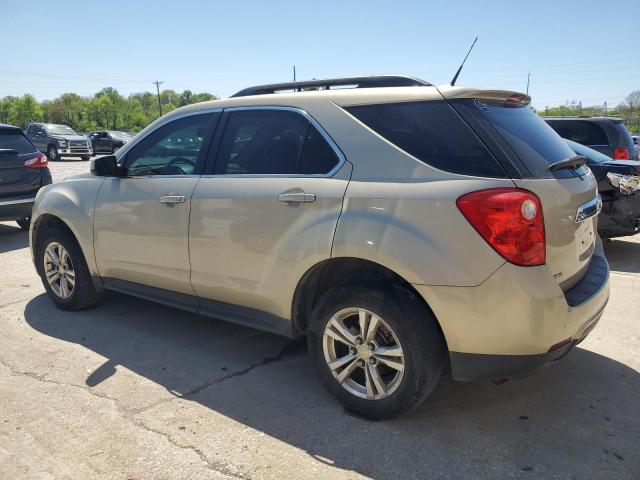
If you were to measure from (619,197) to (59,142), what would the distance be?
27004mm

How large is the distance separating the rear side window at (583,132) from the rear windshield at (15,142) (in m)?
8.69

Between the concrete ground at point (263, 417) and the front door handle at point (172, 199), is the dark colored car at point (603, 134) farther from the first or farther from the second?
the front door handle at point (172, 199)

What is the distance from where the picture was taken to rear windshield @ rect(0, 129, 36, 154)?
8203 millimetres

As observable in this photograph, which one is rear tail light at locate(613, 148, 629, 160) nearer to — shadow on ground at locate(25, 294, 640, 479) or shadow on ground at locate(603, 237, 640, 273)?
shadow on ground at locate(603, 237, 640, 273)

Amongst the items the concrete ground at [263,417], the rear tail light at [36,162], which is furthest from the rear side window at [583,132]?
the rear tail light at [36,162]

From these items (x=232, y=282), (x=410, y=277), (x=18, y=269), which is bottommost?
(x=18, y=269)

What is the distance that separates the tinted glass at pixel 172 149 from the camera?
3.76 m

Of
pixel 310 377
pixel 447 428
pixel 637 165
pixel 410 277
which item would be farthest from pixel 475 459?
pixel 637 165

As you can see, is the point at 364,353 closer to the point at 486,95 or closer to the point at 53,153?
the point at 486,95

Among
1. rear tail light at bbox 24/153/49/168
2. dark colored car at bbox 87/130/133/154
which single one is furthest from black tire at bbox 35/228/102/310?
dark colored car at bbox 87/130/133/154

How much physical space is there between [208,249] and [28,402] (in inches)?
55.7

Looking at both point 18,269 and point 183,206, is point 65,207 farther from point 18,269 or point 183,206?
point 18,269

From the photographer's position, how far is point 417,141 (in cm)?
276

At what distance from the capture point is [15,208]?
Result: 8023 mm
